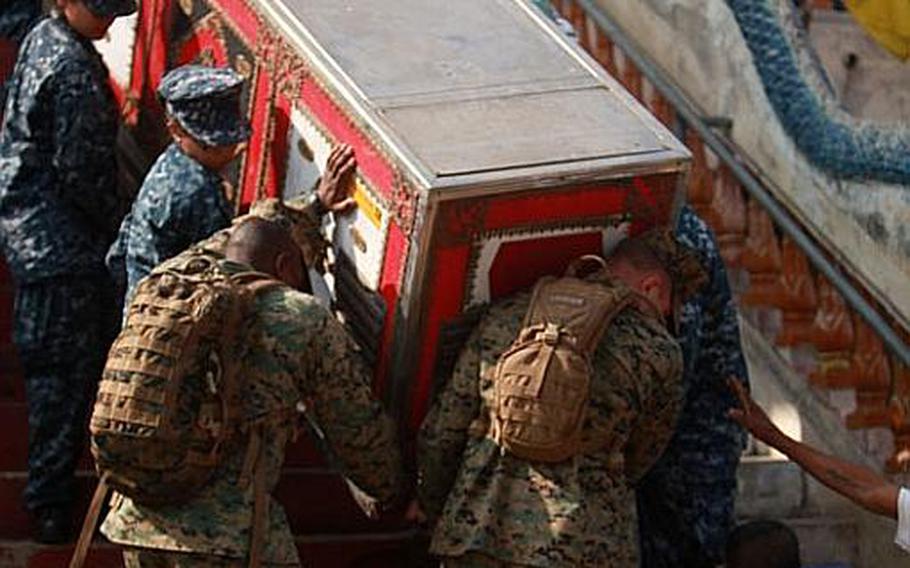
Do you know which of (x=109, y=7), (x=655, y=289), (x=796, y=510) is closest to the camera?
(x=655, y=289)

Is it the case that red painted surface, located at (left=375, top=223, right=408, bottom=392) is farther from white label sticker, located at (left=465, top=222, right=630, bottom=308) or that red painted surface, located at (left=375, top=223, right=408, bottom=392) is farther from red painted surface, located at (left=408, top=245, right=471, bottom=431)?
white label sticker, located at (left=465, top=222, right=630, bottom=308)

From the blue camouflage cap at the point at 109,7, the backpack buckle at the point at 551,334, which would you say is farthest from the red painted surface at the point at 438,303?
the blue camouflage cap at the point at 109,7

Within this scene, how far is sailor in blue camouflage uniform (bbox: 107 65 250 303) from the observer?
7.73 m

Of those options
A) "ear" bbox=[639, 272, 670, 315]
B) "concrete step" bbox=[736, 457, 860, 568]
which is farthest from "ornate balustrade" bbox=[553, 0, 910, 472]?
"ear" bbox=[639, 272, 670, 315]

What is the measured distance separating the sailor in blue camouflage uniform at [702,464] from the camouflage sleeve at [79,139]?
6.54ft

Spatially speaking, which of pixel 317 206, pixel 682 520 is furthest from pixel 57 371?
pixel 682 520

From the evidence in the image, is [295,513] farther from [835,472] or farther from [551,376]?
[835,472]

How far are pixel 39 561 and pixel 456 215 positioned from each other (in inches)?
77.8

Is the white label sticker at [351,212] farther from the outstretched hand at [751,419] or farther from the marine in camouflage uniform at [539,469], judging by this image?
the outstretched hand at [751,419]

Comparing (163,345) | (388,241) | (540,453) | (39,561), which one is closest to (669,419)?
(540,453)

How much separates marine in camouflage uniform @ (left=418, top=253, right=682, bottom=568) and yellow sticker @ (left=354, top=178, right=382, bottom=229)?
45 cm

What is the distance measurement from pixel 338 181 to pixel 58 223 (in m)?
1.14

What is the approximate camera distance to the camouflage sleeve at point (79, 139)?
814 centimetres

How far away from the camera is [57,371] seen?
821cm
